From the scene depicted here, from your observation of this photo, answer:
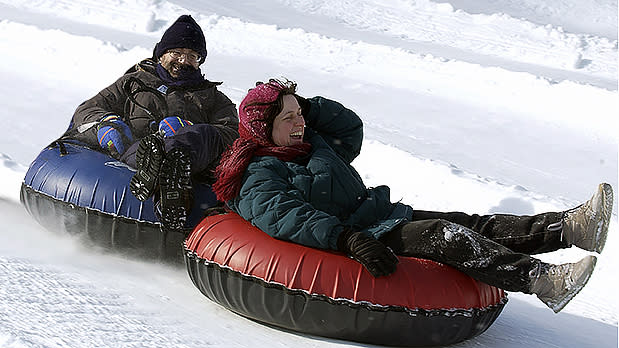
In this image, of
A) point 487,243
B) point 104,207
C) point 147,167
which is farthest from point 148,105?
point 487,243

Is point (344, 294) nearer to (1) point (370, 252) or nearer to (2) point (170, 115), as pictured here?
(1) point (370, 252)

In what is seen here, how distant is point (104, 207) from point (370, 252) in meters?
1.40

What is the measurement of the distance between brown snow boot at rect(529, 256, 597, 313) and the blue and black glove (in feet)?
6.85

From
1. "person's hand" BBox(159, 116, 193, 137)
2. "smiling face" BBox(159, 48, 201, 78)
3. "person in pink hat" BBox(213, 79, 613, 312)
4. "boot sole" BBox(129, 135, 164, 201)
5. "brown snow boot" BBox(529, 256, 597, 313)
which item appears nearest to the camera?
"brown snow boot" BBox(529, 256, 597, 313)

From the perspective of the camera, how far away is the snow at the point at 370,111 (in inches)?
117

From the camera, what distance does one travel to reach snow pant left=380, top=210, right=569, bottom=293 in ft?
9.00

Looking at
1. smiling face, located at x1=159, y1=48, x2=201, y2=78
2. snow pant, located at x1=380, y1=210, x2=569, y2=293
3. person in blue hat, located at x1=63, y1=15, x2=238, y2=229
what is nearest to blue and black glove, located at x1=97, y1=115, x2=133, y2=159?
person in blue hat, located at x1=63, y1=15, x2=238, y2=229

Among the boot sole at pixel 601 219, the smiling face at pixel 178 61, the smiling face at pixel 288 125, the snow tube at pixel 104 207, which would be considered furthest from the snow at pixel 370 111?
the smiling face at pixel 178 61

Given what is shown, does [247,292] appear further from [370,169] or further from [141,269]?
[370,169]

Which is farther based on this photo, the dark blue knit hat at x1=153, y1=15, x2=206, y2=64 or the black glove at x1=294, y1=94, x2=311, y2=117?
the dark blue knit hat at x1=153, y1=15, x2=206, y2=64

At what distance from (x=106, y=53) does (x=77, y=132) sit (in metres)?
5.99

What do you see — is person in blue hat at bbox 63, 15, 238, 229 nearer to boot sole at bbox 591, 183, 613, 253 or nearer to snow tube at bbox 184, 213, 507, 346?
snow tube at bbox 184, 213, 507, 346

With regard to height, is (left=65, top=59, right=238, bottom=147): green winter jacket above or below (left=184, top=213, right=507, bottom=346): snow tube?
above

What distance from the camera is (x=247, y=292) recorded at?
2.88 m
